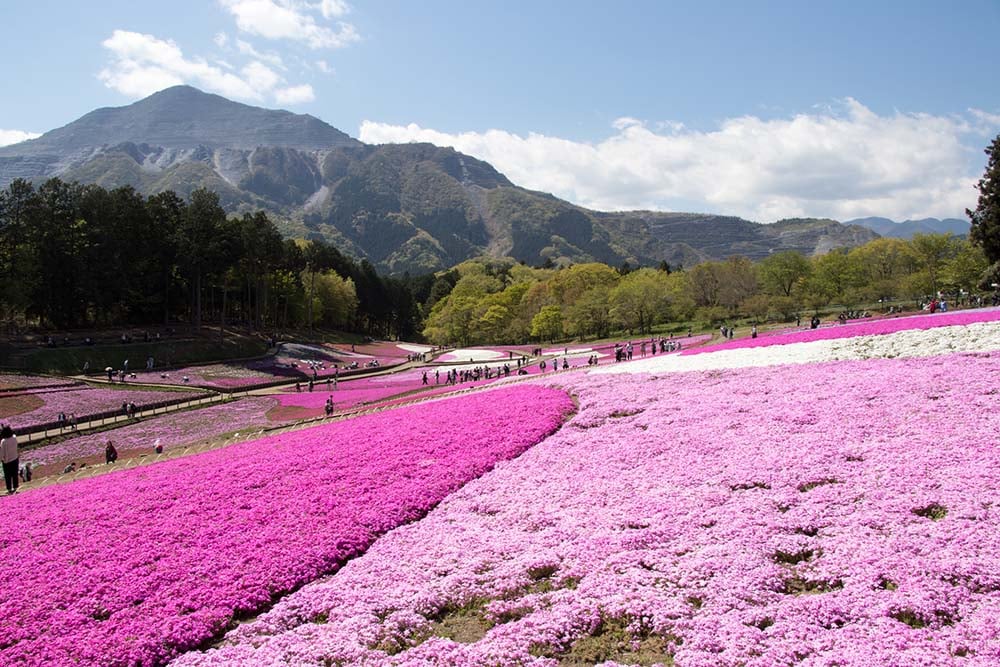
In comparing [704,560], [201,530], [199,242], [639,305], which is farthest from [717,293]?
[201,530]

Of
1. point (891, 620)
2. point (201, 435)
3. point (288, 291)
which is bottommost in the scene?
point (201, 435)

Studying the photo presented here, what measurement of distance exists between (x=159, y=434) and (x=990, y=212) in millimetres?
69024

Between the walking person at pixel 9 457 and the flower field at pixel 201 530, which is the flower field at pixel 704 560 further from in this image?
the walking person at pixel 9 457

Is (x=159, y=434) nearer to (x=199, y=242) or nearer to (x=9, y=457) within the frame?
(x=9, y=457)

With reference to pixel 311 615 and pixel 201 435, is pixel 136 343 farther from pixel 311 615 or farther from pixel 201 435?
pixel 311 615

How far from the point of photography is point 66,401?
145ft

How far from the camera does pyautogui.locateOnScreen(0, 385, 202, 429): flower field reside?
3978cm

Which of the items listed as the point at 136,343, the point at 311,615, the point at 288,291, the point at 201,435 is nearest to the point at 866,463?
the point at 311,615

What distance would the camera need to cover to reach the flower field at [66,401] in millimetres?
39781

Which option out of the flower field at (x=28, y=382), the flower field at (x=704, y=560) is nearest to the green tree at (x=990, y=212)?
the flower field at (x=704, y=560)

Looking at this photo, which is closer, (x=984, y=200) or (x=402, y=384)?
(x=402, y=384)

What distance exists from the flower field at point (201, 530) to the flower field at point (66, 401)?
25768 mm

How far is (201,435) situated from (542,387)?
20.9 m

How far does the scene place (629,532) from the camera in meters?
11.0
